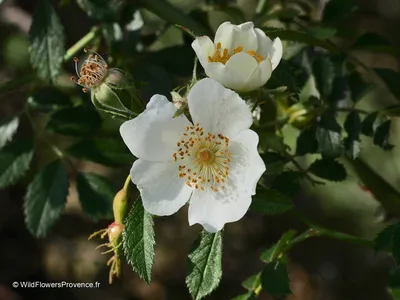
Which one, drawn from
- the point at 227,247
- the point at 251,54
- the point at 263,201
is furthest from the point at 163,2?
the point at 227,247

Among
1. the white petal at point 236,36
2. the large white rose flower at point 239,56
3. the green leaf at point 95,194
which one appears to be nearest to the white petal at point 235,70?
the large white rose flower at point 239,56

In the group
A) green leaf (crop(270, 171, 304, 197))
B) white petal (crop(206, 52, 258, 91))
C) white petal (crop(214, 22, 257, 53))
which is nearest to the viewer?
white petal (crop(206, 52, 258, 91))

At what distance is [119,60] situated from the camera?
1677mm

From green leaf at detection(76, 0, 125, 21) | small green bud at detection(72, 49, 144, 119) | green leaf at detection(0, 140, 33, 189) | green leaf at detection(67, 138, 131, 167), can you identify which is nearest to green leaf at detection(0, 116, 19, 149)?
green leaf at detection(0, 140, 33, 189)

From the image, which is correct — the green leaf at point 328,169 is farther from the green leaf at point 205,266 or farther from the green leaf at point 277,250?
the green leaf at point 205,266

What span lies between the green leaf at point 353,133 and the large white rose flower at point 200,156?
0.34m

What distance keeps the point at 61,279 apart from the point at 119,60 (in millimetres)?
1195

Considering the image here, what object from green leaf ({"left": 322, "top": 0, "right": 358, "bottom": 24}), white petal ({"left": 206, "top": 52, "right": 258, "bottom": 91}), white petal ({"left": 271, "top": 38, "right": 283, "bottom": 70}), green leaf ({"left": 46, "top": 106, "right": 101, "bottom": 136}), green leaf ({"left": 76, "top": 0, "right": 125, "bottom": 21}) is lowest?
green leaf ({"left": 46, "top": 106, "right": 101, "bottom": 136})

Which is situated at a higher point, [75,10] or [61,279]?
[75,10]

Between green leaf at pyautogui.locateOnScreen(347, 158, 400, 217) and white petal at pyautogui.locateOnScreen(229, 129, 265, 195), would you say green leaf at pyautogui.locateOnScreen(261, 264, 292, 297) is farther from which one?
green leaf at pyautogui.locateOnScreen(347, 158, 400, 217)

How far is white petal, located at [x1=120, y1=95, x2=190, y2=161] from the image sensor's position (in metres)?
1.09

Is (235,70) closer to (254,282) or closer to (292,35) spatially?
(292,35)

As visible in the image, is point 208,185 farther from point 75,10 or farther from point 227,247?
point 227,247

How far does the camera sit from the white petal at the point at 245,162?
110 cm
